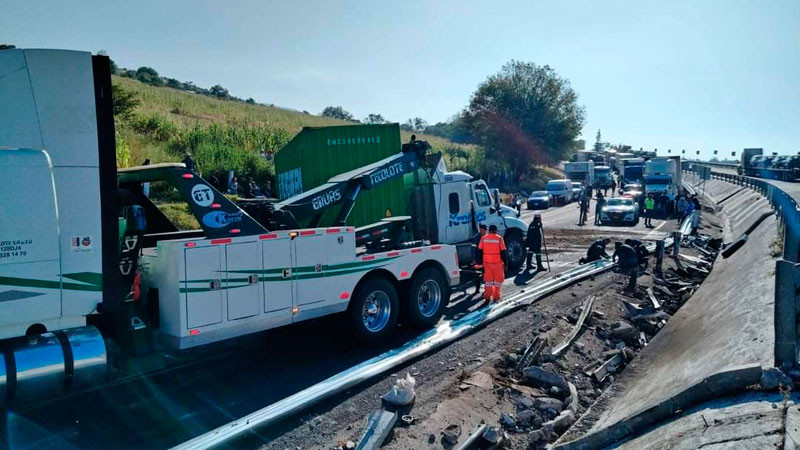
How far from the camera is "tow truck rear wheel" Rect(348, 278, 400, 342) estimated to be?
836 cm

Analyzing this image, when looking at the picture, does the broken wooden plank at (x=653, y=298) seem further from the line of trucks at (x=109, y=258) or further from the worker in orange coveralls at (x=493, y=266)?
the line of trucks at (x=109, y=258)

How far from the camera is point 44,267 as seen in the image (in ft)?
18.5

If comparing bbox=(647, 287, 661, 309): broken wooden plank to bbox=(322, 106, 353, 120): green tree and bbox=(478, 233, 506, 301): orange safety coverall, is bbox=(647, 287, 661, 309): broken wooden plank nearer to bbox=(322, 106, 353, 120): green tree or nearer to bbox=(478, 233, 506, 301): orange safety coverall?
bbox=(478, 233, 506, 301): orange safety coverall

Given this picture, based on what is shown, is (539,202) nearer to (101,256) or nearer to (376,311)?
(376,311)

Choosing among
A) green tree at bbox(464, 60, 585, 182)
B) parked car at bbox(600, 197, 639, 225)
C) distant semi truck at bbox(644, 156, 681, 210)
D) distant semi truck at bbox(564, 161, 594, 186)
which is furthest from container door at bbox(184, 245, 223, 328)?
green tree at bbox(464, 60, 585, 182)

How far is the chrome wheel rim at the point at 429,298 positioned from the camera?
32.0ft

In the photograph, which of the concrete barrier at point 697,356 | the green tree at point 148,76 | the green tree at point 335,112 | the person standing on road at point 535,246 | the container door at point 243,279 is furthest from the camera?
the green tree at point 335,112

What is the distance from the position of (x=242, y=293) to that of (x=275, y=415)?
154cm

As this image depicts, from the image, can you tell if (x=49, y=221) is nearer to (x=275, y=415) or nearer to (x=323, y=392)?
(x=275, y=415)

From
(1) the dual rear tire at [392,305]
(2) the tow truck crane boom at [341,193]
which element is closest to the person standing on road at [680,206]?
(2) the tow truck crane boom at [341,193]

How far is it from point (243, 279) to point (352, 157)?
7080 mm

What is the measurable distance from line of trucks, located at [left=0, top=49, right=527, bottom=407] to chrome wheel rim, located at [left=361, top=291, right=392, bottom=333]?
3 centimetres

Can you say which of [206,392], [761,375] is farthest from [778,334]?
[206,392]

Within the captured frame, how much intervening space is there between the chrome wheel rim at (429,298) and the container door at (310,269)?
229 centimetres
